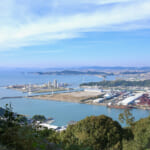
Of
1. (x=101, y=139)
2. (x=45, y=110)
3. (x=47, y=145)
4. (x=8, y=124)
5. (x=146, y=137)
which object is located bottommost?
(x=45, y=110)

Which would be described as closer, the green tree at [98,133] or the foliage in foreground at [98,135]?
the foliage in foreground at [98,135]

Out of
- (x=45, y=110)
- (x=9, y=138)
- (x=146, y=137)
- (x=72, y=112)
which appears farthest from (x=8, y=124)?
(x=45, y=110)

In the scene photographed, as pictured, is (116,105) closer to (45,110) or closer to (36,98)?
(45,110)

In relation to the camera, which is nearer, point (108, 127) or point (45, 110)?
point (108, 127)

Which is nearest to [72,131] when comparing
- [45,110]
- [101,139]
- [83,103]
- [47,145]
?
[101,139]

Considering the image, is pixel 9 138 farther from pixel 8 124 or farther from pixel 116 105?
pixel 116 105

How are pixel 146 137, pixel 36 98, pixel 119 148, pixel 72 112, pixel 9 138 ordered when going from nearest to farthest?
pixel 9 138, pixel 146 137, pixel 119 148, pixel 72 112, pixel 36 98

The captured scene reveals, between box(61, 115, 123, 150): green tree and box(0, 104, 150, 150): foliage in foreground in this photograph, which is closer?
box(0, 104, 150, 150): foliage in foreground

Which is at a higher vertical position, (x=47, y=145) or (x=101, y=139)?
(x=47, y=145)

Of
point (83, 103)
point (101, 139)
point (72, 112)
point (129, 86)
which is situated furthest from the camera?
point (129, 86)
